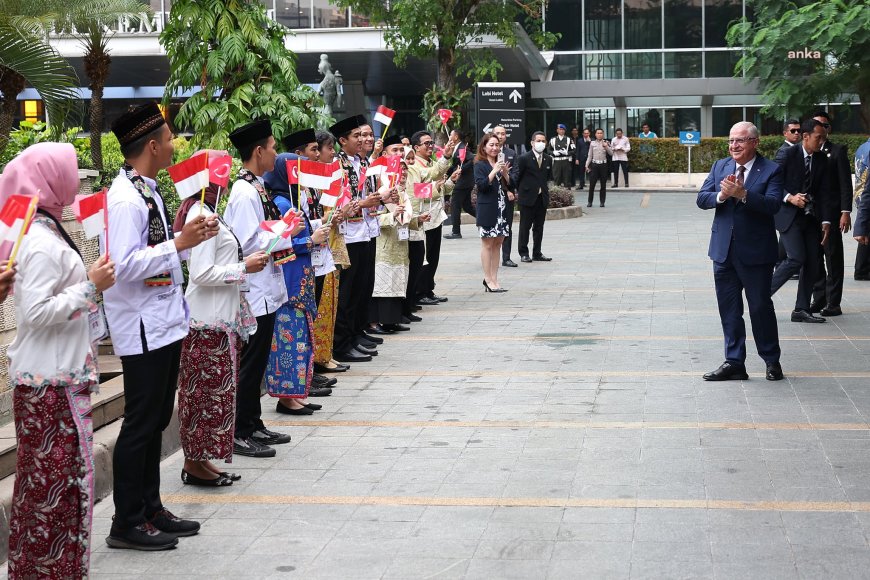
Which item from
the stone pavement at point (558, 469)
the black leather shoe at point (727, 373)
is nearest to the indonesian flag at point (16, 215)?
the stone pavement at point (558, 469)

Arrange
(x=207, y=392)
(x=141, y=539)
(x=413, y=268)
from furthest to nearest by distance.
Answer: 1. (x=413, y=268)
2. (x=207, y=392)
3. (x=141, y=539)

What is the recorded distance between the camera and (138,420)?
5.30 m

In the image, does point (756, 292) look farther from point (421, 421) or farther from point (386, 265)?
point (386, 265)

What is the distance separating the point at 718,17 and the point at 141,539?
1462 inches

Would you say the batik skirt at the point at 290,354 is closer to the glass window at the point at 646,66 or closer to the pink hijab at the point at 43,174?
the pink hijab at the point at 43,174

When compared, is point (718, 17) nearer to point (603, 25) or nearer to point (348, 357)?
point (603, 25)

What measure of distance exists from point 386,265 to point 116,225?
20.3 ft

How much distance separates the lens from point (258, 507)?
6.00 m

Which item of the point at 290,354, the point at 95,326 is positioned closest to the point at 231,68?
the point at 290,354

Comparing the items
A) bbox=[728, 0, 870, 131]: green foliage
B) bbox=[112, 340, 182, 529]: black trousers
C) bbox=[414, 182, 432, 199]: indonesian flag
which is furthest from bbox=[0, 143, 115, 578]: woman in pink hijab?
bbox=[728, 0, 870, 131]: green foliage

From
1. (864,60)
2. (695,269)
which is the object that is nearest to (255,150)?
(695,269)

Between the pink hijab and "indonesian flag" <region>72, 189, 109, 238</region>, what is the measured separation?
0.30 meters

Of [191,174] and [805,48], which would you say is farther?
[805,48]

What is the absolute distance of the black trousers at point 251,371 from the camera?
6.89 metres
